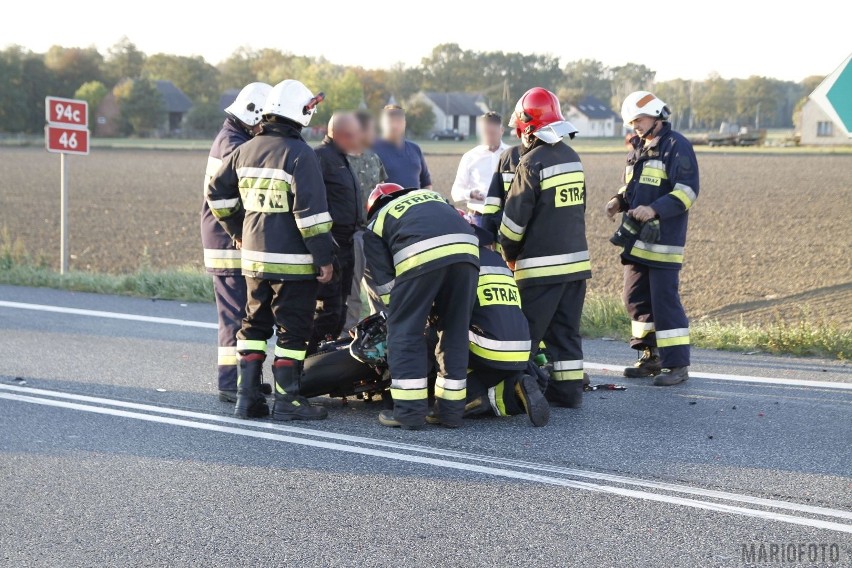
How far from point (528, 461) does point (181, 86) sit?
4132 inches

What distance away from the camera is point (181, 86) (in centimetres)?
10475

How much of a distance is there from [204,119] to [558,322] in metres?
85.2

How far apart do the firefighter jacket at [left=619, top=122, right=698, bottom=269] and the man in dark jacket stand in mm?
2169

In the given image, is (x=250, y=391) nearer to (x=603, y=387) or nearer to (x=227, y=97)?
(x=603, y=387)

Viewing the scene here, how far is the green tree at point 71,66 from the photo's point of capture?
90.4 meters

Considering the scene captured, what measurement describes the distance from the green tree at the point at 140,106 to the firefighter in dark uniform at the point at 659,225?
275 feet

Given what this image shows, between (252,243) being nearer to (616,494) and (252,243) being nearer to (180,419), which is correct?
(180,419)

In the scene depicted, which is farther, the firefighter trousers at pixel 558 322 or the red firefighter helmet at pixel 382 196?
the firefighter trousers at pixel 558 322

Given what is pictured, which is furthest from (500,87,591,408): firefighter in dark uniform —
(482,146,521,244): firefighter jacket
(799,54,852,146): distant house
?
(799,54,852,146): distant house

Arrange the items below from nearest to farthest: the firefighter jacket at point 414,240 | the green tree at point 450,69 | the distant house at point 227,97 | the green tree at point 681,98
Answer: the firefighter jacket at point 414,240 → the distant house at point 227,97 → the green tree at point 681,98 → the green tree at point 450,69

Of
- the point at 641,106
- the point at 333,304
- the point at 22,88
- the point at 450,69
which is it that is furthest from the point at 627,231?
the point at 450,69

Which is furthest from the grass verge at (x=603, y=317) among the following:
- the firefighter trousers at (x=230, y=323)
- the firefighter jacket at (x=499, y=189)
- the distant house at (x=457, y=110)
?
the distant house at (x=457, y=110)

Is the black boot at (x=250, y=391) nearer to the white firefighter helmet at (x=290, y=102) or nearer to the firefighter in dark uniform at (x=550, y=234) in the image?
the white firefighter helmet at (x=290, y=102)

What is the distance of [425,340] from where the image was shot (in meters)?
6.30
